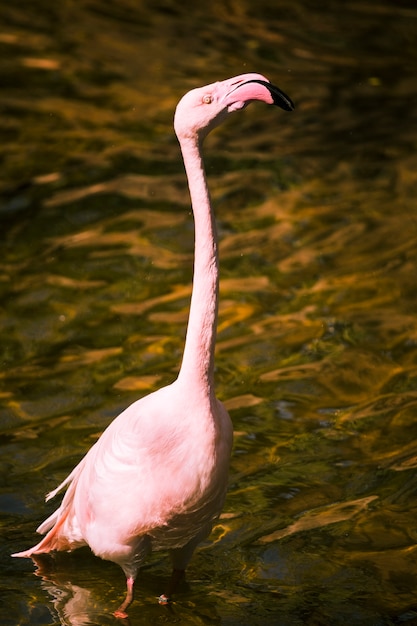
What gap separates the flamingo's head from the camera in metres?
3.78

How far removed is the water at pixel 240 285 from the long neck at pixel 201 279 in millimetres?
1221

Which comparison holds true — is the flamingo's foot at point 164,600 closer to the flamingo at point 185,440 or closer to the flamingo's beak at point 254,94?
the flamingo at point 185,440

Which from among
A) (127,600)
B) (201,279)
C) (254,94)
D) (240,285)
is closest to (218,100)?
(254,94)

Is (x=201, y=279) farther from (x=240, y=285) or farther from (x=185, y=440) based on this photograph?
(x=240, y=285)

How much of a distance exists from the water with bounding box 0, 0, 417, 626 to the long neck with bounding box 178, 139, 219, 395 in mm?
1221

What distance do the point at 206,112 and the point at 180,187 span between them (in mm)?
5290

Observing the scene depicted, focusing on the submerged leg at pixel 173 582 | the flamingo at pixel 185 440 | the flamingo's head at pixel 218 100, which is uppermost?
the flamingo's head at pixel 218 100

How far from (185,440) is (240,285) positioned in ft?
12.4

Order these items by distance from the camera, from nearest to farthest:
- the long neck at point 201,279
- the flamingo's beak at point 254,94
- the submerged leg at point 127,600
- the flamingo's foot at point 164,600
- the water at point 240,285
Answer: the flamingo's beak at point 254,94
the long neck at point 201,279
the submerged leg at point 127,600
the flamingo's foot at point 164,600
the water at point 240,285

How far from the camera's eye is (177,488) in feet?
13.1

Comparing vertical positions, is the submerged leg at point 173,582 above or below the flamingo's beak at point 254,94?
below

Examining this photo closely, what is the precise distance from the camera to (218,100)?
3.80 metres

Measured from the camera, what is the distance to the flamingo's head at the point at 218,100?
3775 millimetres

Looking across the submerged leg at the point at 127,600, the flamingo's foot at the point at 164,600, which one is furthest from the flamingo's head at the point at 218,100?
the flamingo's foot at the point at 164,600
